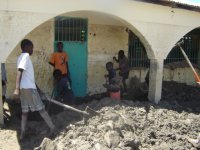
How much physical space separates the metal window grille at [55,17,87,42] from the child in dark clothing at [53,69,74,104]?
1129 millimetres

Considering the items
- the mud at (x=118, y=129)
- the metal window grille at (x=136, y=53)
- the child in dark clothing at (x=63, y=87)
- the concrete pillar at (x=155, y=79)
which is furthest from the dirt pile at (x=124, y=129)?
the metal window grille at (x=136, y=53)

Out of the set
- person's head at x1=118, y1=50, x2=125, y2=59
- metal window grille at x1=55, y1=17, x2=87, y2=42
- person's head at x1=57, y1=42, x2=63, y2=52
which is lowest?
person's head at x1=118, y1=50, x2=125, y2=59

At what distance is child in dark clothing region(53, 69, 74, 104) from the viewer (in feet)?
28.5

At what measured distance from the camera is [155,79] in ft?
31.0

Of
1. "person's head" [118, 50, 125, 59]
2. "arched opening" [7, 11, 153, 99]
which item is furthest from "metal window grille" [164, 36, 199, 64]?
"person's head" [118, 50, 125, 59]

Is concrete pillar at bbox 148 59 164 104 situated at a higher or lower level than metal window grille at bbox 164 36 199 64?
lower

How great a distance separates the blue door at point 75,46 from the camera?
941cm

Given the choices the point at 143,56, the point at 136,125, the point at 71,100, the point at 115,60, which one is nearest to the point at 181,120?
the point at 136,125

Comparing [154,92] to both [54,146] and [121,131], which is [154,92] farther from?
[54,146]

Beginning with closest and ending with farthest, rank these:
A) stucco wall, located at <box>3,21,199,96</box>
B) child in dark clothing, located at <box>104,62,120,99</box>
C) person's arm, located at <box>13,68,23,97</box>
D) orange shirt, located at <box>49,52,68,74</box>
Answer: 1. person's arm, located at <box>13,68,23,97</box>
2. child in dark clothing, located at <box>104,62,120,99</box>
3. orange shirt, located at <box>49,52,68,74</box>
4. stucco wall, located at <box>3,21,199,96</box>

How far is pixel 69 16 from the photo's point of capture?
30.8 feet

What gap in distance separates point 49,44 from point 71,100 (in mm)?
1646

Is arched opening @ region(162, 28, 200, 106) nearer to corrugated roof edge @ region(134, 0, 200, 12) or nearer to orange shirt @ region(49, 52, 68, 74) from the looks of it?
corrugated roof edge @ region(134, 0, 200, 12)

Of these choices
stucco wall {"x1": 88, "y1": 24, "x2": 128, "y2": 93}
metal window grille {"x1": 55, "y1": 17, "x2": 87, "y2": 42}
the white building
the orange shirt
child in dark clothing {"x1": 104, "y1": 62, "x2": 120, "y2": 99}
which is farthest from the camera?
stucco wall {"x1": 88, "y1": 24, "x2": 128, "y2": 93}
